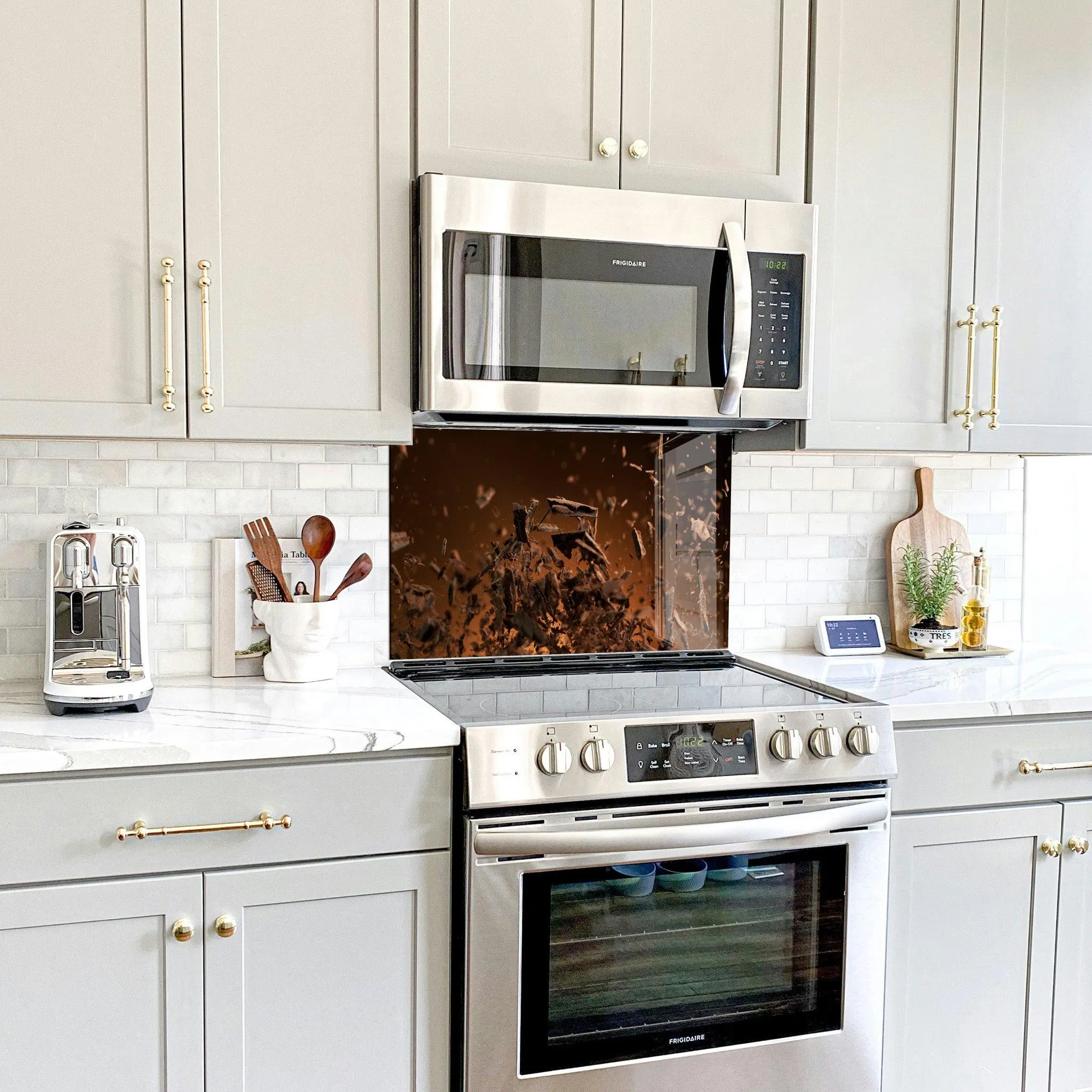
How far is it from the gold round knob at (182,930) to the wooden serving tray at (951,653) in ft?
5.79

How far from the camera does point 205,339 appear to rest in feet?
6.40

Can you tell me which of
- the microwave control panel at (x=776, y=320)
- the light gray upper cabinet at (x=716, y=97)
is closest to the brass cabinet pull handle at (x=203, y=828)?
the microwave control panel at (x=776, y=320)

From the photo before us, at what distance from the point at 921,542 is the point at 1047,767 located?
0.76m

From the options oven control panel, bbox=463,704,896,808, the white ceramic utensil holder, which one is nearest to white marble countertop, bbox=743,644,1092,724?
oven control panel, bbox=463,704,896,808

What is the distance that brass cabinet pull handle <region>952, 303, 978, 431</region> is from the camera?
2.39 metres

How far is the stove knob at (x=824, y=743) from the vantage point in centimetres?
197

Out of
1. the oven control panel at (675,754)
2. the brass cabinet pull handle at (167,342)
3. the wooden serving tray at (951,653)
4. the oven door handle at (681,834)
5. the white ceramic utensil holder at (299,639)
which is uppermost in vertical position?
the brass cabinet pull handle at (167,342)

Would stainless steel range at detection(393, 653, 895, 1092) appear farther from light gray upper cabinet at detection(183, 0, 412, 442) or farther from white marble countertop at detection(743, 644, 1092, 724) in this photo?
light gray upper cabinet at detection(183, 0, 412, 442)

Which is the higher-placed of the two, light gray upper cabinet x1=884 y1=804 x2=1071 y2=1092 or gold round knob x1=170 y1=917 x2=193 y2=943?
gold round knob x1=170 y1=917 x2=193 y2=943

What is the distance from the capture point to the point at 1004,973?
2.18 m

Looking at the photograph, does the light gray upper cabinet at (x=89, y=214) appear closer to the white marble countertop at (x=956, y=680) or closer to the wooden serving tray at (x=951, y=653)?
the white marble countertop at (x=956, y=680)

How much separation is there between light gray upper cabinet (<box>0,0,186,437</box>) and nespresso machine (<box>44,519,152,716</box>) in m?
0.20

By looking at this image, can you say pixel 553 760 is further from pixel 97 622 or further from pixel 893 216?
pixel 893 216

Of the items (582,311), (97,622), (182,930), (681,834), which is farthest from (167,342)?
(681,834)
